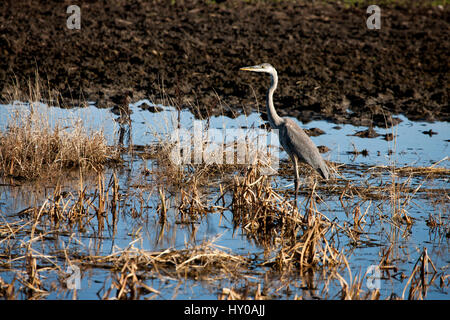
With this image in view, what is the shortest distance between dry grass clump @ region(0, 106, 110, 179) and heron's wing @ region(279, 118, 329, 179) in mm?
2740

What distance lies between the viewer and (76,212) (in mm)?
7406

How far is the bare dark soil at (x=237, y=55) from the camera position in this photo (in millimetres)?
14305

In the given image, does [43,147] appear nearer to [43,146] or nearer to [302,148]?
[43,146]

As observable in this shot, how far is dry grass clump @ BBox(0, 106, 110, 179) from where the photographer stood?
8914 mm

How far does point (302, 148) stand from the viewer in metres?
8.67

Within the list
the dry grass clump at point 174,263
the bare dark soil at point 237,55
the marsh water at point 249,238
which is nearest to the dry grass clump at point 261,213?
the marsh water at point 249,238

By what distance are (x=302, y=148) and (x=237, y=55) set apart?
9009 millimetres

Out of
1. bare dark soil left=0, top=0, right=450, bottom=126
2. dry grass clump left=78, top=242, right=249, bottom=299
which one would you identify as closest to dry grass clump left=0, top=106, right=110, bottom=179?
bare dark soil left=0, top=0, right=450, bottom=126

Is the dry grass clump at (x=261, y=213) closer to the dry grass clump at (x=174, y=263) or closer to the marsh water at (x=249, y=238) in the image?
the marsh water at (x=249, y=238)

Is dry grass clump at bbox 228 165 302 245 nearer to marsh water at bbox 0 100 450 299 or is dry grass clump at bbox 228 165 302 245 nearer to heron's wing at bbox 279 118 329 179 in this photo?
marsh water at bbox 0 100 450 299

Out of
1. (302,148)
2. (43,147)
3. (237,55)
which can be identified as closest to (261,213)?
(302,148)

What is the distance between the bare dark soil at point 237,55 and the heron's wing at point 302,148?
9.22ft

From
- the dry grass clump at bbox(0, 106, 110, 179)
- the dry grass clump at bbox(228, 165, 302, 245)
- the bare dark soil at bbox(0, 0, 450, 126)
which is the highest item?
the bare dark soil at bbox(0, 0, 450, 126)
